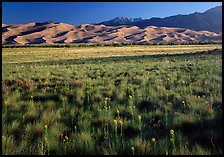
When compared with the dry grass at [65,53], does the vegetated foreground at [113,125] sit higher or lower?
lower

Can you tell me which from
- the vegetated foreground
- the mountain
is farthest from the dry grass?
the mountain

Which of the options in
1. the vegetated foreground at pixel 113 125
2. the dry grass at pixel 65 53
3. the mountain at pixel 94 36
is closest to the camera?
the vegetated foreground at pixel 113 125

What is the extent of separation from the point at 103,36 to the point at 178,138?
154 meters

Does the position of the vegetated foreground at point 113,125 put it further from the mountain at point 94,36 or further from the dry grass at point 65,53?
the mountain at point 94,36

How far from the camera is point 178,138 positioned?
158 inches

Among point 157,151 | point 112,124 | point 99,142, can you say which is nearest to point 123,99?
point 112,124

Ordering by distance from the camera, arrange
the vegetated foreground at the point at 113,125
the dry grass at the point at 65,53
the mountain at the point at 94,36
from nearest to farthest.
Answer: the vegetated foreground at the point at 113,125 → the dry grass at the point at 65,53 → the mountain at the point at 94,36

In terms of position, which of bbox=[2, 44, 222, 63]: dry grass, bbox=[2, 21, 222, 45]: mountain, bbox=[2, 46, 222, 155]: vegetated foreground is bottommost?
bbox=[2, 46, 222, 155]: vegetated foreground

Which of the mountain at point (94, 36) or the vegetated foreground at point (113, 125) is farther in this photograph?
the mountain at point (94, 36)

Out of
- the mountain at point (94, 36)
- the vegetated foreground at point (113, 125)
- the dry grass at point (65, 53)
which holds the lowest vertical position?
the vegetated foreground at point (113, 125)

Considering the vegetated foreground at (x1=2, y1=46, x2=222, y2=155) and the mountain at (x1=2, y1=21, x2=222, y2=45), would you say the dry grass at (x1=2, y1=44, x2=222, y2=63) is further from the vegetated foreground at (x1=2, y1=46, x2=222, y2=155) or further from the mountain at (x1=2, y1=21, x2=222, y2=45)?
the mountain at (x1=2, y1=21, x2=222, y2=45)

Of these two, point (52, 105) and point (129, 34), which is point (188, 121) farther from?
point (129, 34)

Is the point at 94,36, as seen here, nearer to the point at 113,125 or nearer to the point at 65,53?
the point at 65,53

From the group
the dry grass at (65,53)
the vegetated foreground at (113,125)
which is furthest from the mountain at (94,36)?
the vegetated foreground at (113,125)
